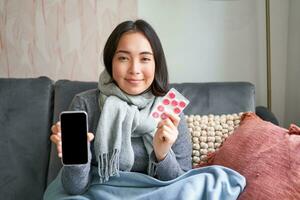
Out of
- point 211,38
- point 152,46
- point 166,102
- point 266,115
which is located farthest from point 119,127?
point 211,38

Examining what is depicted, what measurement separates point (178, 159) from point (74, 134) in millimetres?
440

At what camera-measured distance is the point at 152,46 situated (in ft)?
3.84

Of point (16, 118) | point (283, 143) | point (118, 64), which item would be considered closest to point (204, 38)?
point (118, 64)

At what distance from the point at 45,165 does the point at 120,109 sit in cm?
50

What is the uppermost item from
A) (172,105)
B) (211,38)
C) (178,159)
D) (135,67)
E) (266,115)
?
(211,38)

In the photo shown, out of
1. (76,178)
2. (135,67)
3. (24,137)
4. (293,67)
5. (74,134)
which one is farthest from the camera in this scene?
(293,67)

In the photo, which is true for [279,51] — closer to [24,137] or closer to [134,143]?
[134,143]

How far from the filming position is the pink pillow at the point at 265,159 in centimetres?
92

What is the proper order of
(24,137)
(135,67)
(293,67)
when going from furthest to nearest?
(293,67), (24,137), (135,67)

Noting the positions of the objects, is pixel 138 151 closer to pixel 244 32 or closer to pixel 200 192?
pixel 200 192

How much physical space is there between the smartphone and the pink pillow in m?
0.49

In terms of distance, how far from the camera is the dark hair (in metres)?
1.17

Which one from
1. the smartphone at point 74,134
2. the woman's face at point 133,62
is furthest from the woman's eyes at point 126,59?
the smartphone at point 74,134

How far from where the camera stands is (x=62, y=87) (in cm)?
146
